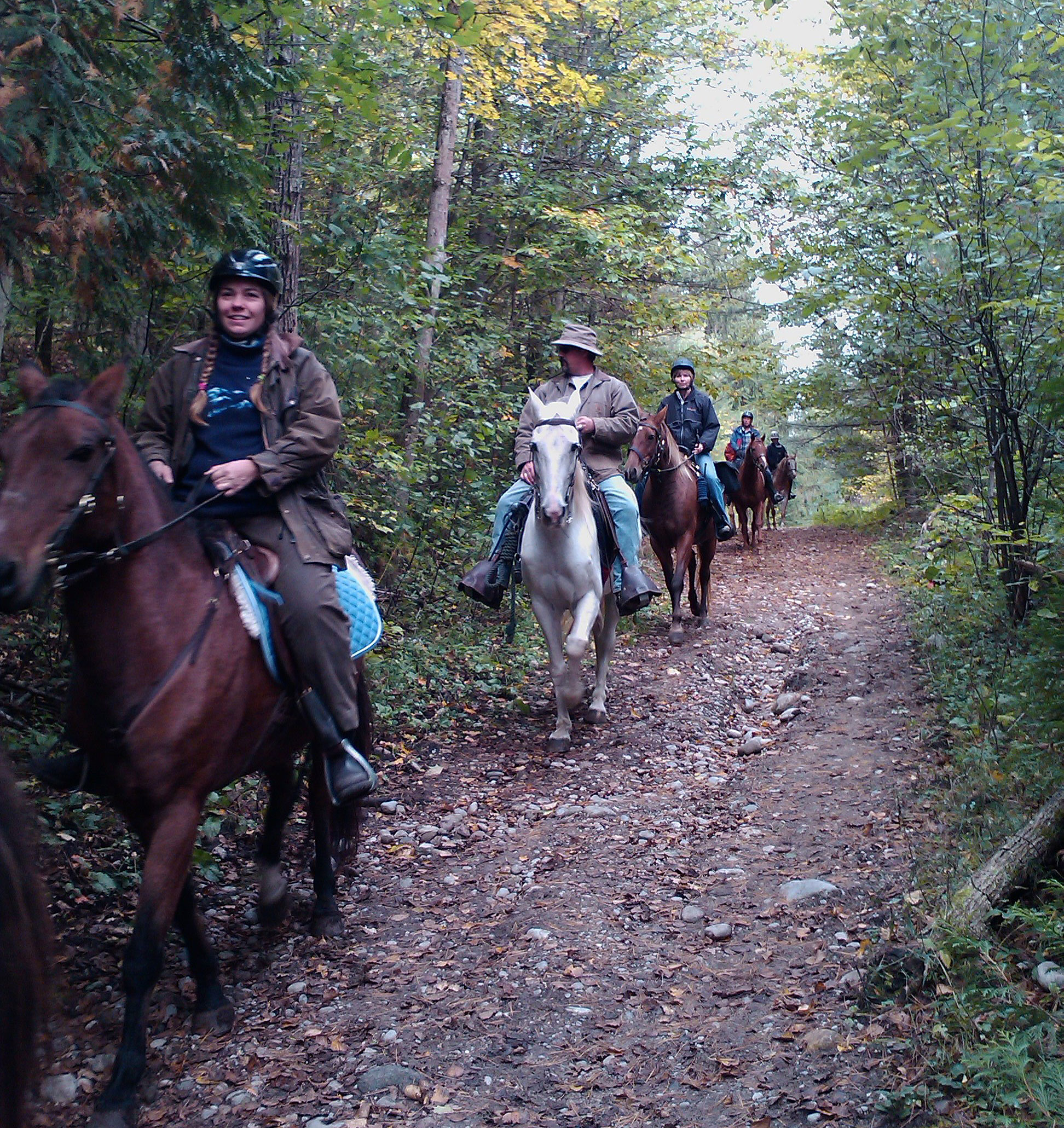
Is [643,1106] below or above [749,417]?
below

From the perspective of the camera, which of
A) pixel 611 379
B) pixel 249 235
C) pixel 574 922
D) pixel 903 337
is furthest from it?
pixel 611 379

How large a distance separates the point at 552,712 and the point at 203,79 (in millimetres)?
5993

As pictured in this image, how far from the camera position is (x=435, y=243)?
1259 cm

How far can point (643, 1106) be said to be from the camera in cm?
366

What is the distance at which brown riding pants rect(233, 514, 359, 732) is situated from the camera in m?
4.47

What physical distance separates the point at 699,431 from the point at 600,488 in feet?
15.0

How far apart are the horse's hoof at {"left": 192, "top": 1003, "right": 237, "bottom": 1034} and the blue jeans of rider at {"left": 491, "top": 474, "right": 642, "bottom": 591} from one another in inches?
195

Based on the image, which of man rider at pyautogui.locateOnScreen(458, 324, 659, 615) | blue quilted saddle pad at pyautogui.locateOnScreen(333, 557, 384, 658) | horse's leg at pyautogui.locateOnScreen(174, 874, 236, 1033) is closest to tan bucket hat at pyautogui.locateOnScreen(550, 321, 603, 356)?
man rider at pyautogui.locateOnScreen(458, 324, 659, 615)

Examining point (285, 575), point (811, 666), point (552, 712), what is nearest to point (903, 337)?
point (811, 666)

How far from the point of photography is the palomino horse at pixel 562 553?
24.7 ft

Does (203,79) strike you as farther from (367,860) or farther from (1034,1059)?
(1034,1059)

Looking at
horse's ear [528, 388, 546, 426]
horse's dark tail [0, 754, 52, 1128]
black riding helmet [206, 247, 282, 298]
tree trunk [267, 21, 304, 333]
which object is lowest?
horse's dark tail [0, 754, 52, 1128]

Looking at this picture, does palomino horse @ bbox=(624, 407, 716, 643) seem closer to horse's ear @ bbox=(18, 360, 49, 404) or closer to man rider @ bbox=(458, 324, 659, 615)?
man rider @ bbox=(458, 324, 659, 615)

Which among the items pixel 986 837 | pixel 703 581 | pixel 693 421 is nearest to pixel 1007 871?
pixel 986 837
